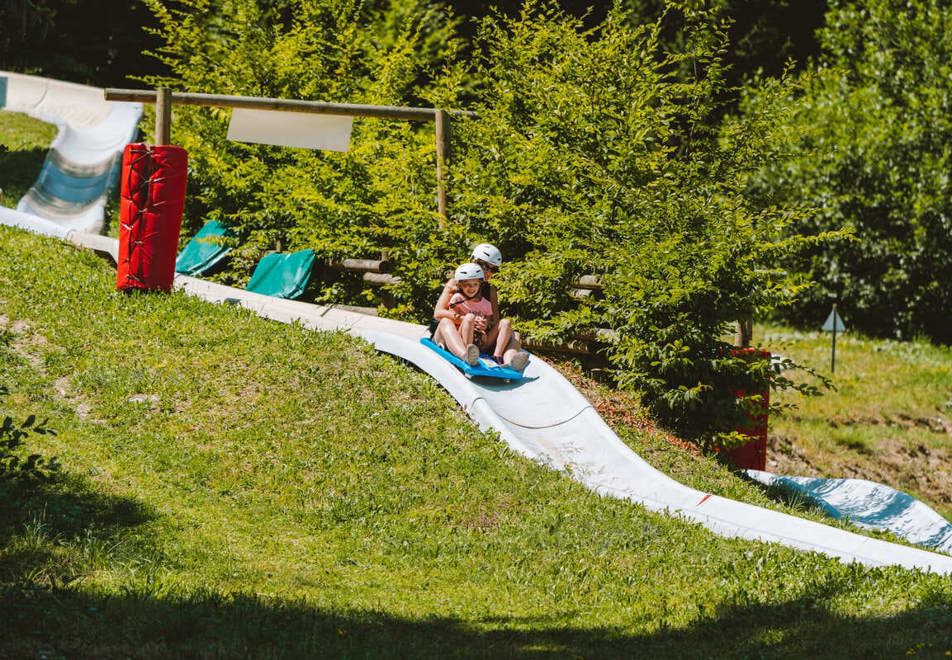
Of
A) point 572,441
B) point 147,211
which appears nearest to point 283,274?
point 147,211

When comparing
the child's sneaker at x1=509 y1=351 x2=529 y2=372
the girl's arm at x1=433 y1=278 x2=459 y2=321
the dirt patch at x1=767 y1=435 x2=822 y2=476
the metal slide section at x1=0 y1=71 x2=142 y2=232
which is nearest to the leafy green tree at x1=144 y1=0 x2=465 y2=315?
the girl's arm at x1=433 y1=278 x2=459 y2=321

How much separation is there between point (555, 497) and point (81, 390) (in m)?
4.29

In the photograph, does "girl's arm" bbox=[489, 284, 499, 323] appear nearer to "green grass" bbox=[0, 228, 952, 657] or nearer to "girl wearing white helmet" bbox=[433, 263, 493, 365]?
"girl wearing white helmet" bbox=[433, 263, 493, 365]

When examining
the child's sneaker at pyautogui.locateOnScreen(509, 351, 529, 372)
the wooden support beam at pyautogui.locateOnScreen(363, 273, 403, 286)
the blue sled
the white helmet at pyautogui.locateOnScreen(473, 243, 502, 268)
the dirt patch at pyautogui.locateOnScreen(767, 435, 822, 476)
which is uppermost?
the white helmet at pyautogui.locateOnScreen(473, 243, 502, 268)

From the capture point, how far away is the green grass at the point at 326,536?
5.57 meters

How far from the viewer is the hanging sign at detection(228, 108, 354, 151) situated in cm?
1280

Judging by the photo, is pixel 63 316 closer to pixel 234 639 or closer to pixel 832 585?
pixel 234 639

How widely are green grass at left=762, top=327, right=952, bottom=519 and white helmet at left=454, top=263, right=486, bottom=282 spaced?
3.88 metres

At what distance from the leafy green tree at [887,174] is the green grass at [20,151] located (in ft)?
49.5

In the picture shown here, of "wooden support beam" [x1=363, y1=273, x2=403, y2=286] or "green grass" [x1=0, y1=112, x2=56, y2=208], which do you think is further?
"green grass" [x1=0, y1=112, x2=56, y2=208]

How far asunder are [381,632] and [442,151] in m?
7.61

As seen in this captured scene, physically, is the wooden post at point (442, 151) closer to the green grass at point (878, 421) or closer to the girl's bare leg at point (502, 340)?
the girl's bare leg at point (502, 340)

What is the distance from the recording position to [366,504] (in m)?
7.91

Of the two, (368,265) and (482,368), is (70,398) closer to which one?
(482,368)
